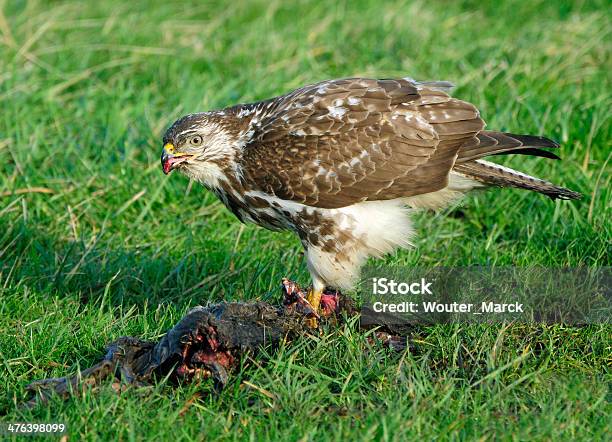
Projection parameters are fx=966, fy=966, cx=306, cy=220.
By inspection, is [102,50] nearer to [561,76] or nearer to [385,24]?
[385,24]

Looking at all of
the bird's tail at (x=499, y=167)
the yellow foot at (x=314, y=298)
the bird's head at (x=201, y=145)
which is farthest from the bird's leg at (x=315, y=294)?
the bird's tail at (x=499, y=167)

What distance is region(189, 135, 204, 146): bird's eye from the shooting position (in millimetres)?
5727

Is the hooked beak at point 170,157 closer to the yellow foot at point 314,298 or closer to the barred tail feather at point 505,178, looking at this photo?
the yellow foot at point 314,298

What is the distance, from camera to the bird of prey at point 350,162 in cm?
552

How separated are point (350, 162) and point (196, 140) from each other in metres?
0.94

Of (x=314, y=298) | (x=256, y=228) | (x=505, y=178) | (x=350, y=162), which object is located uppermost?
(x=350, y=162)

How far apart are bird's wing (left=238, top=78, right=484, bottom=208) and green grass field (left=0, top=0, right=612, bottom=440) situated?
84 centimetres

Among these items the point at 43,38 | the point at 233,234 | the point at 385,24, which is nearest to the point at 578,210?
the point at 233,234

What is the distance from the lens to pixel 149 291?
6246 mm

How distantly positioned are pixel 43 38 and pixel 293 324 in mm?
5407

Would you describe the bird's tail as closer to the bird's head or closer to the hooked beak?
the bird's head

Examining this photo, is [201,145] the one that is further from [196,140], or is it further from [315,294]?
[315,294]

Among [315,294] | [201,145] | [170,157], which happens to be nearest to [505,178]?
[315,294]

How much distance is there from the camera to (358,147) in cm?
555
